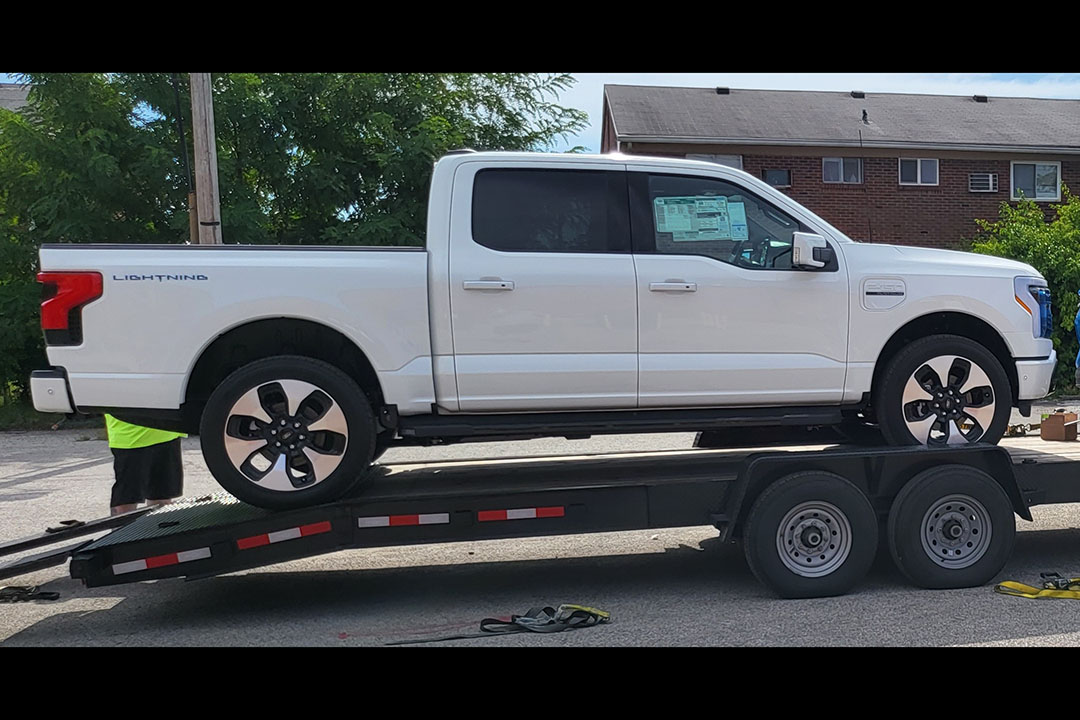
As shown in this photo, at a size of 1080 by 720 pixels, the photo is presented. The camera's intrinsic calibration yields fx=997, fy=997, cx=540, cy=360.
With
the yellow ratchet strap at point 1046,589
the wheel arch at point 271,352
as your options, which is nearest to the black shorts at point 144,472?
the wheel arch at point 271,352

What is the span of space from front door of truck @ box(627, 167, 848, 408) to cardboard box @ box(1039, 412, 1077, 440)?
2.57m

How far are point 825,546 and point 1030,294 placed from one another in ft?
6.55

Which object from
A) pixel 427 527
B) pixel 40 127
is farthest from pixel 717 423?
pixel 40 127

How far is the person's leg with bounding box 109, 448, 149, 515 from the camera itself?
719cm

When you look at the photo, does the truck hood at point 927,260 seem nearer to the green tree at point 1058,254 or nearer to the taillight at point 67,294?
the taillight at point 67,294

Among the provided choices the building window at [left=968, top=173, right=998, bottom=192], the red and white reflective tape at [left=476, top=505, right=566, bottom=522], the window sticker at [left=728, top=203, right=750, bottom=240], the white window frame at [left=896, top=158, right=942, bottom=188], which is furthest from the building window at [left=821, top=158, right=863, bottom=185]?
the red and white reflective tape at [left=476, top=505, right=566, bottom=522]

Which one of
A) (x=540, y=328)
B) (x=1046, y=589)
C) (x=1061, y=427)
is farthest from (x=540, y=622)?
(x=1061, y=427)

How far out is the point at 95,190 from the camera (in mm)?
16781

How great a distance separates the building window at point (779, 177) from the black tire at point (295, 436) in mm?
21726

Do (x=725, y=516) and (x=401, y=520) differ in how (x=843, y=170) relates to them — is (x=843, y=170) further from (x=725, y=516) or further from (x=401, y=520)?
(x=401, y=520)

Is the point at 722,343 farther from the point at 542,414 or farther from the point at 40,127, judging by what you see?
the point at 40,127

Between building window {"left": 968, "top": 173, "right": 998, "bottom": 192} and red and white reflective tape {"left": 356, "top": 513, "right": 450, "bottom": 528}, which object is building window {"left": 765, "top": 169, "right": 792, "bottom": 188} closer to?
building window {"left": 968, "top": 173, "right": 998, "bottom": 192}

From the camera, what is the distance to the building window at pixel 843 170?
25494mm

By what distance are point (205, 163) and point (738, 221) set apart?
7.52m
